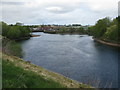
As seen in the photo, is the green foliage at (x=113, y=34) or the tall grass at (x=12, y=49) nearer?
the tall grass at (x=12, y=49)

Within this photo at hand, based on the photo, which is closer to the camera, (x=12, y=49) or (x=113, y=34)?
(x=12, y=49)

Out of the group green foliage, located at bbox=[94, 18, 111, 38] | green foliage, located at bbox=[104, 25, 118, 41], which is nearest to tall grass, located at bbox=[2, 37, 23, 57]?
green foliage, located at bbox=[104, 25, 118, 41]

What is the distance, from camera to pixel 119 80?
1385cm

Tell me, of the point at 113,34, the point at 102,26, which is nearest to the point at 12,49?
the point at 113,34

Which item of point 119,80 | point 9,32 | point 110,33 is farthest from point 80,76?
point 9,32

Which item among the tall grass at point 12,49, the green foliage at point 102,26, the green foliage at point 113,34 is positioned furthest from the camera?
the green foliage at point 102,26

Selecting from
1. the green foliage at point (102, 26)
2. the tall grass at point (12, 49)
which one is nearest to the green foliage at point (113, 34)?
the green foliage at point (102, 26)

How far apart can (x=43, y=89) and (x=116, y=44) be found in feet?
116

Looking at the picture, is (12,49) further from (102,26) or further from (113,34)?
(102,26)

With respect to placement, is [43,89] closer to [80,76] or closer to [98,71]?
[80,76]

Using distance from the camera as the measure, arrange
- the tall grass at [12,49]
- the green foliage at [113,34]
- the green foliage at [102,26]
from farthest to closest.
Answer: the green foliage at [102,26] < the green foliage at [113,34] < the tall grass at [12,49]

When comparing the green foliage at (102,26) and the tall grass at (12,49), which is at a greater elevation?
the green foliage at (102,26)

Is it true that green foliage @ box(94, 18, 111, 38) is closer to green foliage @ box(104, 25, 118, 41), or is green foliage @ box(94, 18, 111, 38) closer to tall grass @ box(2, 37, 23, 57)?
green foliage @ box(104, 25, 118, 41)

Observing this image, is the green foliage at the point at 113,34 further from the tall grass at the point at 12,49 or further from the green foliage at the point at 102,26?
the tall grass at the point at 12,49
